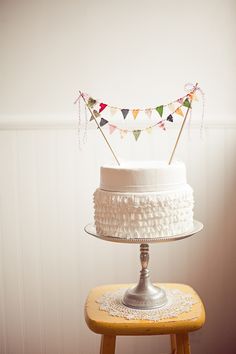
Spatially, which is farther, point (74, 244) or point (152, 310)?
point (74, 244)

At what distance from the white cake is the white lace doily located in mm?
244

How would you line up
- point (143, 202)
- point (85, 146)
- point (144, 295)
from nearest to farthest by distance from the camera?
1. point (143, 202)
2. point (144, 295)
3. point (85, 146)

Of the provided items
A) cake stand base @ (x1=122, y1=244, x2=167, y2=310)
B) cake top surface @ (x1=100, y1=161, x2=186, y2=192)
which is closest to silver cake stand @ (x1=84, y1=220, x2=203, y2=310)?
cake stand base @ (x1=122, y1=244, x2=167, y2=310)

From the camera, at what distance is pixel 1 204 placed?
A: 188 cm

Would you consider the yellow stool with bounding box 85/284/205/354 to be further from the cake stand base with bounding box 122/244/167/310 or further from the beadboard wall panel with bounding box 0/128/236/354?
the beadboard wall panel with bounding box 0/128/236/354

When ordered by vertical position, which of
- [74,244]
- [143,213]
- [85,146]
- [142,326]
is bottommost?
[142,326]

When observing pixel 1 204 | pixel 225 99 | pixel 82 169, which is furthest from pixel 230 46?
pixel 1 204

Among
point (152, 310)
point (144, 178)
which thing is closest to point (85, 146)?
point (144, 178)

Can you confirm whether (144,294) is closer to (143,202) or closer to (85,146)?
(143,202)

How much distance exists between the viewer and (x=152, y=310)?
1433 mm

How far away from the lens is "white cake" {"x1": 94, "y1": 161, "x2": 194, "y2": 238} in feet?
4.40

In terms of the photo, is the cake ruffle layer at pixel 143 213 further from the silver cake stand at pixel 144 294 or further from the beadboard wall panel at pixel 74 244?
the beadboard wall panel at pixel 74 244

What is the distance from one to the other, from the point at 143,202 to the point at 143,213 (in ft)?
0.11

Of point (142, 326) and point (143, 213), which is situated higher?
point (143, 213)
